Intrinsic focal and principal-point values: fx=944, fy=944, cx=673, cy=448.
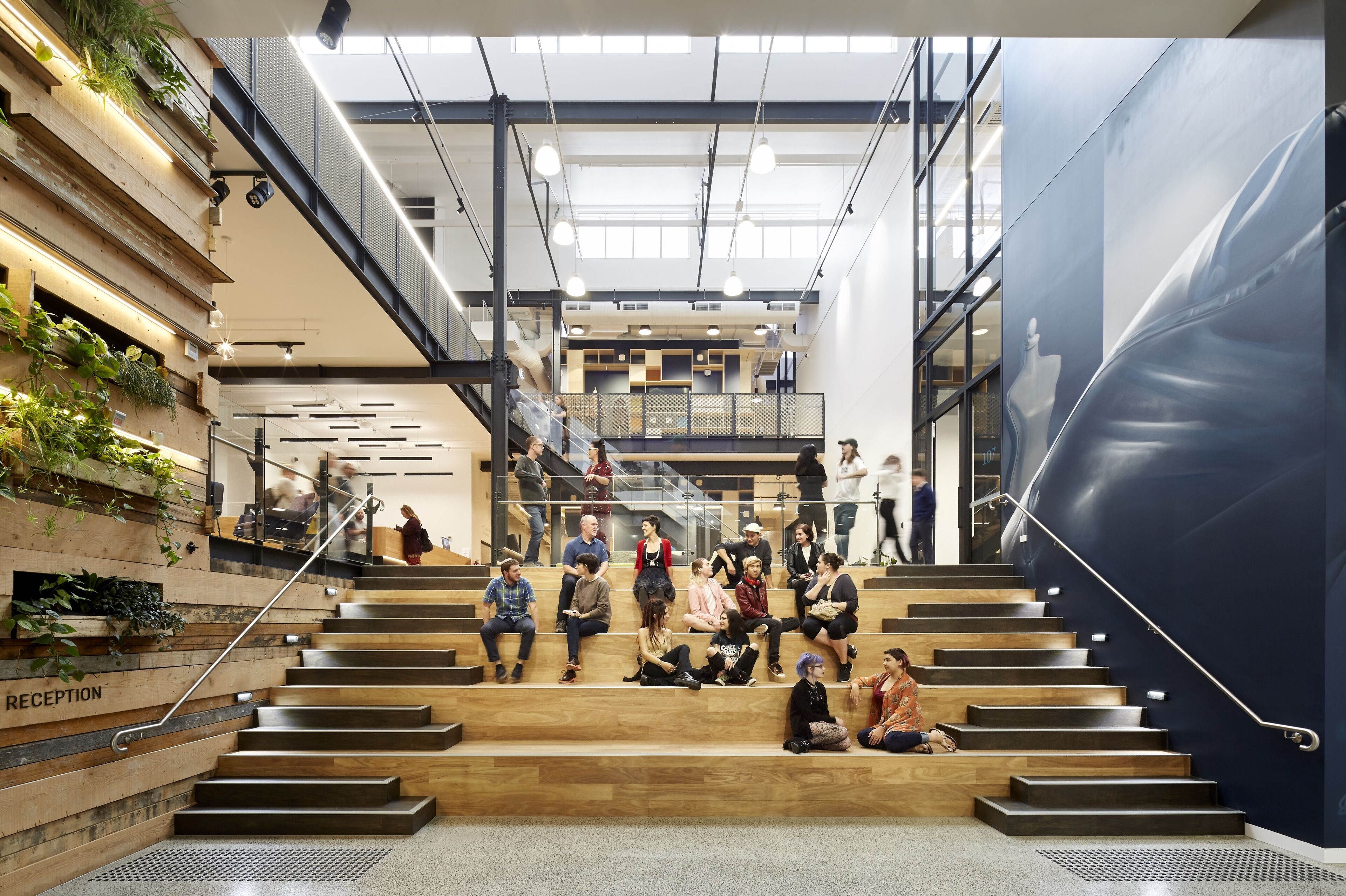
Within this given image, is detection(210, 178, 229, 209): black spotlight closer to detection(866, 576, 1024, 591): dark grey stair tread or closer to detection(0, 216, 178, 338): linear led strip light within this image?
detection(0, 216, 178, 338): linear led strip light

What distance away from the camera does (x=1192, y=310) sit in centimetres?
625

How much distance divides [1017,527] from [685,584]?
11.1ft

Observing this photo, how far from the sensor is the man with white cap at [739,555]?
876 centimetres

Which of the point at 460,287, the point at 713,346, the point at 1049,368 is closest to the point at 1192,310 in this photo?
the point at 1049,368

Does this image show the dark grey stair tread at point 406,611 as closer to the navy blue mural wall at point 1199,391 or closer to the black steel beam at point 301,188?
the black steel beam at point 301,188

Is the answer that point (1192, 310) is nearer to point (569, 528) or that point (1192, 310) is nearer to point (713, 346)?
point (569, 528)

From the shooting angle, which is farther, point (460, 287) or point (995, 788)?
point (460, 287)

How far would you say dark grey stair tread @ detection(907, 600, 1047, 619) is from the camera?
8.56 m

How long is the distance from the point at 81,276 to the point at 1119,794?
6.64 metres

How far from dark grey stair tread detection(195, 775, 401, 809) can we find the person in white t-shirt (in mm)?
6413

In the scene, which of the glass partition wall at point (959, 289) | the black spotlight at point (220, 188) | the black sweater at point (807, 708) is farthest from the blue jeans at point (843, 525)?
the black spotlight at point (220, 188)

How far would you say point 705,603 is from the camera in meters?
8.12

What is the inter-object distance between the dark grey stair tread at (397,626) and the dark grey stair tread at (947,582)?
1.11 m

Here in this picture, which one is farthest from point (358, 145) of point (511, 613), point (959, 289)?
point (959, 289)
